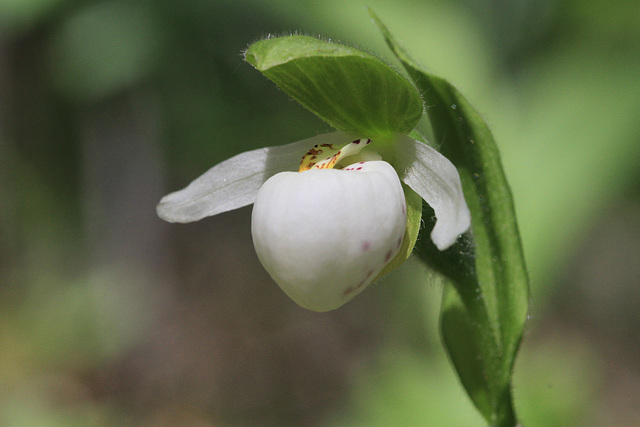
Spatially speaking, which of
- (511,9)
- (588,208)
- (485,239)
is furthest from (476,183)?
(511,9)

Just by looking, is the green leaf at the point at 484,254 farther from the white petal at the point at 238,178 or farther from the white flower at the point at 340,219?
the white petal at the point at 238,178

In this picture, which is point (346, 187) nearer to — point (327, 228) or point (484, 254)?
point (327, 228)

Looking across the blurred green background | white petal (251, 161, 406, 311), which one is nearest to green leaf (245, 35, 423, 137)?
white petal (251, 161, 406, 311)

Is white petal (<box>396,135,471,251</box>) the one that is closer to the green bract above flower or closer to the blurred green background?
the green bract above flower

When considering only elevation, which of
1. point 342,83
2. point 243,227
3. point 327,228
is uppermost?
point 342,83

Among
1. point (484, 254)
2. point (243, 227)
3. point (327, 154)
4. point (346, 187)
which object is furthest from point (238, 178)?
point (243, 227)

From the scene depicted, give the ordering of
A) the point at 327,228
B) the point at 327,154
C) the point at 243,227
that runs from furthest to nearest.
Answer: the point at 243,227, the point at 327,154, the point at 327,228
